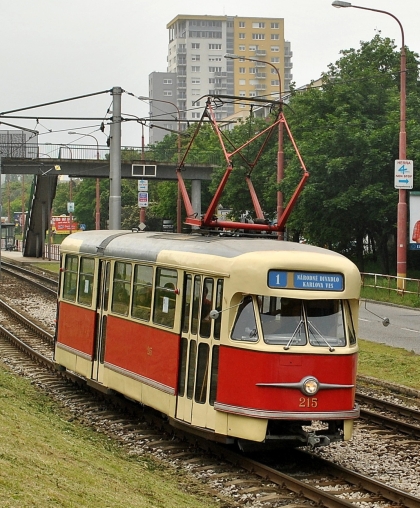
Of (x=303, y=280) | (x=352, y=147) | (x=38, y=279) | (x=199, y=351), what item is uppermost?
(x=352, y=147)

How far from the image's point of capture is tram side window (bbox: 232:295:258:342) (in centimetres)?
1144

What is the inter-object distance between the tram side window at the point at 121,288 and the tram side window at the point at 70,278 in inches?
85.2

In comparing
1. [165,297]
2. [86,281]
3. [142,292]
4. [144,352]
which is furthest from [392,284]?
[165,297]

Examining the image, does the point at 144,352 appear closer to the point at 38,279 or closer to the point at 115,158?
the point at 115,158

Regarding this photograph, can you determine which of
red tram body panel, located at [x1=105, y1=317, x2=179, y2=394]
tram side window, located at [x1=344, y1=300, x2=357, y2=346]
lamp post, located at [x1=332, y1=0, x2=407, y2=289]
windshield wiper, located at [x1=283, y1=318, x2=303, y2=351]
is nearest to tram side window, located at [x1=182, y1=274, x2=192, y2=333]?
red tram body panel, located at [x1=105, y1=317, x2=179, y2=394]

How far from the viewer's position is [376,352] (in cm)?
2209

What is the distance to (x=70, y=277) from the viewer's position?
17234mm

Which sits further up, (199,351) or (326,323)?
(326,323)

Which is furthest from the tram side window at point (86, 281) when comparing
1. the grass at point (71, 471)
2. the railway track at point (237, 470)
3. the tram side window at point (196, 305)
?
the tram side window at point (196, 305)

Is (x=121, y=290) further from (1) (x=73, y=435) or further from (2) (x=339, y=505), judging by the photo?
(2) (x=339, y=505)

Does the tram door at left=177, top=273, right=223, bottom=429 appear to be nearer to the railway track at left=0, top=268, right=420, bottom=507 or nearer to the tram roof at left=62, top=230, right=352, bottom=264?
the tram roof at left=62, top=230, right=352, bottom=264

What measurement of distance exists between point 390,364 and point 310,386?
9.18 meters

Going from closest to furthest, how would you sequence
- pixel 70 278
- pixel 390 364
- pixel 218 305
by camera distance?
pixel 218 305 < pixel 70 278 < pixel 390 364

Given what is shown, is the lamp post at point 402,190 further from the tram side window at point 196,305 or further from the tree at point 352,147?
the tram side window at point 196,305
